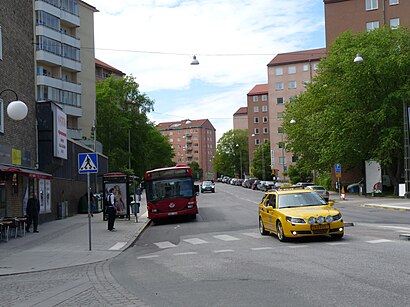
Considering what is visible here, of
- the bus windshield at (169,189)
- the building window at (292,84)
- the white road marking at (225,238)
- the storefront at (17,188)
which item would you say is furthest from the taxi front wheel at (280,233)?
the building window at (292,84)

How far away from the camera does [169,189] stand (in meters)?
28.3

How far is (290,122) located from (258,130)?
79.4 metres

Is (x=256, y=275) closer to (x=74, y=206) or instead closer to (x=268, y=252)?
(x=268, y=252)

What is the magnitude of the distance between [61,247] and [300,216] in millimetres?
7720

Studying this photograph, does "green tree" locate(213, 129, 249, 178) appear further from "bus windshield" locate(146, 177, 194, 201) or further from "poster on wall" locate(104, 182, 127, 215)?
"bus windshield" locate(146, 177, 194, 201)

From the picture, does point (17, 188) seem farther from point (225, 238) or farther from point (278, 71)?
point (278, 71)

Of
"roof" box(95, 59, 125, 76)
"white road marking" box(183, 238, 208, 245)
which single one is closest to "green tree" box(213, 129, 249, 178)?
"roof" box(95, 59, 125, 76)

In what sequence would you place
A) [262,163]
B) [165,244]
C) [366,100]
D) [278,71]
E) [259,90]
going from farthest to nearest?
[259,90] → [262,163] → [278,71] → [366,100] → [165,244]

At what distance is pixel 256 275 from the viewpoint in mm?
10070

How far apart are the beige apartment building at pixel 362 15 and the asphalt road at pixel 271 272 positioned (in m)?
54.9

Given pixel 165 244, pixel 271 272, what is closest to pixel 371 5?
pixel 165 244

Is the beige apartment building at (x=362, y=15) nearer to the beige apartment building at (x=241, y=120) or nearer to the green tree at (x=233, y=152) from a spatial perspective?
the green tree at (x=233, y=152)

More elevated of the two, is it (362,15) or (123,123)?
(362,15)

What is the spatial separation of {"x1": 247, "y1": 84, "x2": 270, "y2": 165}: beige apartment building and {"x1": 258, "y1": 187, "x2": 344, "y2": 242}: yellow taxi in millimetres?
125476
